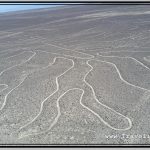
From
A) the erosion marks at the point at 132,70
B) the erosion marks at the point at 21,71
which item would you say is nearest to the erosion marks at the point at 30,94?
the erosion marks at the point at 21,71

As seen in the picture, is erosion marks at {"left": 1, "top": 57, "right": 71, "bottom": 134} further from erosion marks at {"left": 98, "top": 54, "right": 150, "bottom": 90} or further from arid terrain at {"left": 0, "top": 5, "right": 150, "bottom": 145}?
erosion marks at {"left": 98, "top": 54, "right": 150, "bottom": 90}

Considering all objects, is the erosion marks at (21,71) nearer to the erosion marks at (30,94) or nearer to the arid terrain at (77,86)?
the arid terrain at (77,86)

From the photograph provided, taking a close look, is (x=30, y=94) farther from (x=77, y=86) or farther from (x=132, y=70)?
(x=132, y=70)

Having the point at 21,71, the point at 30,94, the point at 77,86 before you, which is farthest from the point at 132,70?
the point at 21,71

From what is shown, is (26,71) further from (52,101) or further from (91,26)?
(91,26)

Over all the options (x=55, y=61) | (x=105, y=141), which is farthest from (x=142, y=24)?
A: (x=105, y=141)

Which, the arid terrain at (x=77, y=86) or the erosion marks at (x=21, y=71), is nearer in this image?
the arid terrain at (x=77, y=86)

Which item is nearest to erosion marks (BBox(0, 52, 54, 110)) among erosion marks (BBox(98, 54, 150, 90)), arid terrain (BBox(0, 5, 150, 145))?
arid terrain (BBox(0, 5, 150, 145))

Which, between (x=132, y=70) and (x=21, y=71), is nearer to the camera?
(x=132, y=70)
